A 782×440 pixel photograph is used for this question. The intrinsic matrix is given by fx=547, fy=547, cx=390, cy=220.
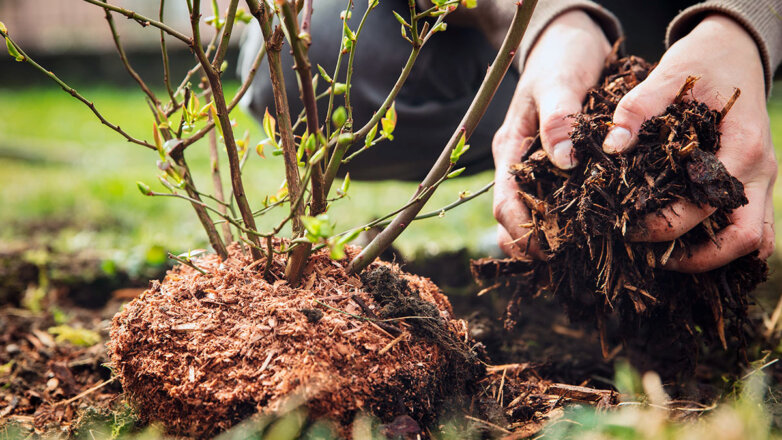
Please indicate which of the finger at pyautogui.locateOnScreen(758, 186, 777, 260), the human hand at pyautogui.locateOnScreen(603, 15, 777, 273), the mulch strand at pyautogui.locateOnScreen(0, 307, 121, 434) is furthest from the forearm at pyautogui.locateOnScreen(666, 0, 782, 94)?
the mulch strand at pyautogui.locateOnScreen(0, 307, 121, 434)

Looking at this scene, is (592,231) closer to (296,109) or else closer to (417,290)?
(417,290)

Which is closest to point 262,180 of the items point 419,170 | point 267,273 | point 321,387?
point 419,170

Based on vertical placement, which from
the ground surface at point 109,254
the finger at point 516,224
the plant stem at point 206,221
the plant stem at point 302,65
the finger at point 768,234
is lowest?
the ground surface at point 109,254

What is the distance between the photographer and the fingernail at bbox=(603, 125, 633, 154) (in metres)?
1.27

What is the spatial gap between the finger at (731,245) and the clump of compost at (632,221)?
2 centimetres

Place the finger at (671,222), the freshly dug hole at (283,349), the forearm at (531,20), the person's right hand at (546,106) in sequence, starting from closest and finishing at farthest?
the freshly dug hole at (283,349), the finger at (671,222), the person's right hand at (546,106), the forearm at (531,20)

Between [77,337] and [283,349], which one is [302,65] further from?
[77,337]

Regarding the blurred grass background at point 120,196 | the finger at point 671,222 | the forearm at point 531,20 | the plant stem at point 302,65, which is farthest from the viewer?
the blurred grass background at point 120,196

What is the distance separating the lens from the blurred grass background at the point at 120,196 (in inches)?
118

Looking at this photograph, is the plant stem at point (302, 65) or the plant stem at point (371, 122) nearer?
the plant stem at point (302, 65)

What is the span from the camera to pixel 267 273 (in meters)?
1.33

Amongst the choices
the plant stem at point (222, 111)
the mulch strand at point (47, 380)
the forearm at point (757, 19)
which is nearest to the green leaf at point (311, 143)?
the plant stem at point (222, 111)

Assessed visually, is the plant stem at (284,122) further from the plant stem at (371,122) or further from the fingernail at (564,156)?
the fingernail at (564,156)

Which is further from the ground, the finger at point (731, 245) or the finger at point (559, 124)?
the finger at point (559, 124)
